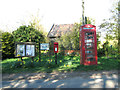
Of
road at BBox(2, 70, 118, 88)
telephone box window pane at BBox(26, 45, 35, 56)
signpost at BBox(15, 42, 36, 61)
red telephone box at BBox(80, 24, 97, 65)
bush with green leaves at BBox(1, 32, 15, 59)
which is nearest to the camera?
road at BBox(2, 70, 118, 88)

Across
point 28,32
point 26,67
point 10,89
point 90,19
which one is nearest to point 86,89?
point 10,89

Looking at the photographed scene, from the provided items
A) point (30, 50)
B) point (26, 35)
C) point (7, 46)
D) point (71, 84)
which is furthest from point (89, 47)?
point (26, 35)

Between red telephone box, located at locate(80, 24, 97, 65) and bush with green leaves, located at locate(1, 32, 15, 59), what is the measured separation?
9.27 meters

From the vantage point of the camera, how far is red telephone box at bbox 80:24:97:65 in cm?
794

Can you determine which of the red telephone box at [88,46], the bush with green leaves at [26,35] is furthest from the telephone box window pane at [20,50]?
the bush with green leaves at [26,35]

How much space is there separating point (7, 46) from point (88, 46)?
31.9ft

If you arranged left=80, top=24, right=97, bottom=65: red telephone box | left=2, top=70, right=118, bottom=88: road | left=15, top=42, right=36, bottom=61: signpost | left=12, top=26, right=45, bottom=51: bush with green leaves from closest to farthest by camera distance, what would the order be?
left=2, top=70, right=118, bottom=88: road → left=80, top=24, right=97, bottom=65: red telephone box → left=15, top=42, right=36, bottom=61: signpost → left=12, top=26, right=45, bottom=51: bush with green leaves

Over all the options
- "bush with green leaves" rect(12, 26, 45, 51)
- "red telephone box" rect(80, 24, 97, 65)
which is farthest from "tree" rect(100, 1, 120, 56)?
"bush with green leaves" rect(12, 26, 45, 51)

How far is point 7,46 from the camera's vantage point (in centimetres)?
1334

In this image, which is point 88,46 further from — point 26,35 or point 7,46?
point 26,35

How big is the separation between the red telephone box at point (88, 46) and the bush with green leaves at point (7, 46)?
927 cm

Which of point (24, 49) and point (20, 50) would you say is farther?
point (24, 49)

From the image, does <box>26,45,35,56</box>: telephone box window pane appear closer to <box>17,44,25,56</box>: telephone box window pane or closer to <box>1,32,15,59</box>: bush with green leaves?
<box>17,44,25,56</box>: telephone box window pane

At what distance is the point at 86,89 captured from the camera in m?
3.97
